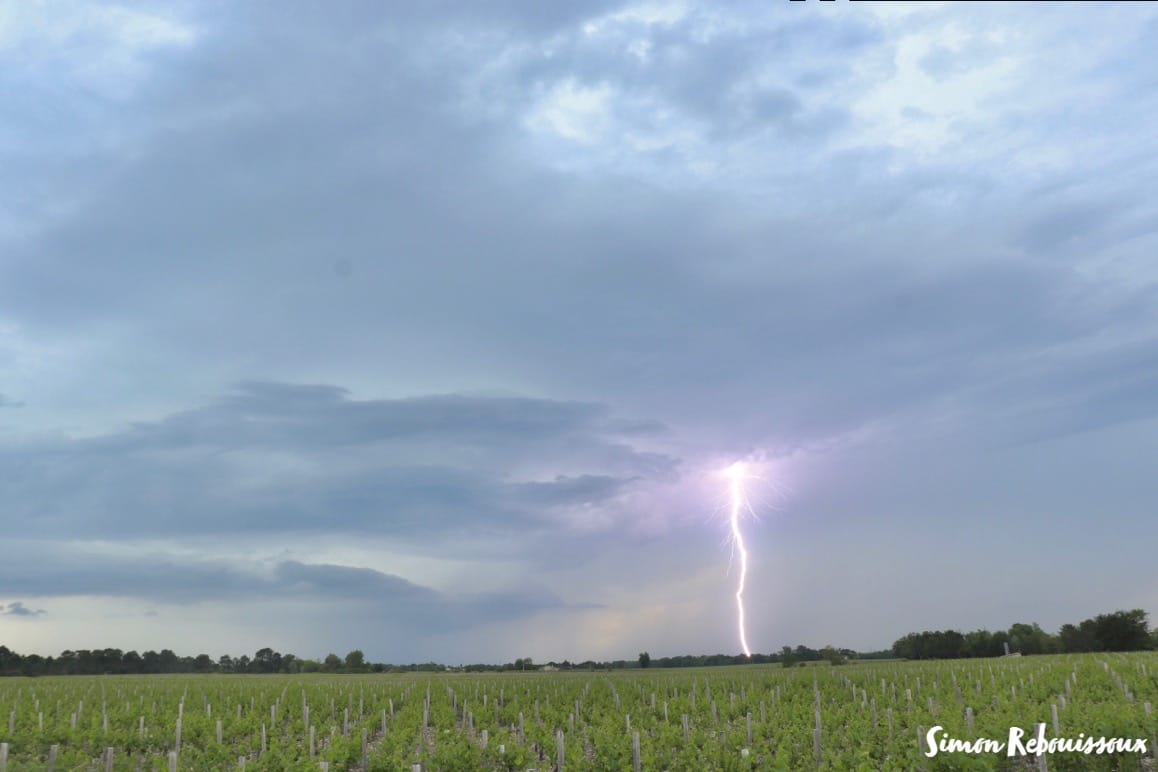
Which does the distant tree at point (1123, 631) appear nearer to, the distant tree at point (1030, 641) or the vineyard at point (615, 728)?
the distant tree at point (1030, 641)

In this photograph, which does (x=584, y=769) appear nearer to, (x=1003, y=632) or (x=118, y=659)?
(x=1003, y=632)

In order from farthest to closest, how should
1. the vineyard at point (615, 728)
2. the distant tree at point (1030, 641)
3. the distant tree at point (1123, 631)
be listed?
the distant tree at point (1030, 641) → the distant tree at point (1123, 631) → the vineyard at point (615, 728)

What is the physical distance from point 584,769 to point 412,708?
62.3ft

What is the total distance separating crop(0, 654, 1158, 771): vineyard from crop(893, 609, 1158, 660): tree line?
51.0 m

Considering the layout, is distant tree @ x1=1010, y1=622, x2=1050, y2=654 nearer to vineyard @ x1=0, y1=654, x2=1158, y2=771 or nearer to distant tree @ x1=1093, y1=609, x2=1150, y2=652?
distant tree @ x1=1093, y1=609, x2=1150, y2=652

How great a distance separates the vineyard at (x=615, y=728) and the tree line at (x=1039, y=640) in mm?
50952

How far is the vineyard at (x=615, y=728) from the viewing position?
1902cm

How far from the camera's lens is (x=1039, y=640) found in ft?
Result: 310

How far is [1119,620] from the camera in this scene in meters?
85.5

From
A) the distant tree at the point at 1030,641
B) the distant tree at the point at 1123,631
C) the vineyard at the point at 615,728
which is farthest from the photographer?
the distant tree at the point at 1030,641

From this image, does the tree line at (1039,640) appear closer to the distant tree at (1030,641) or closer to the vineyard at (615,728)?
the distant tree at (1030,641)

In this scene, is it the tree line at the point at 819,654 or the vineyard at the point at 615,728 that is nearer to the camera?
the vineyard at the point at 615,728

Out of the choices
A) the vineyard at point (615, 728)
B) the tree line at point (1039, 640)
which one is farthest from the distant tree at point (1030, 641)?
the vineyard at point (615, 728)

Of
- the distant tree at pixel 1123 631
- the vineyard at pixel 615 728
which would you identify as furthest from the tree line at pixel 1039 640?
the vineyard at pixel 615 728
